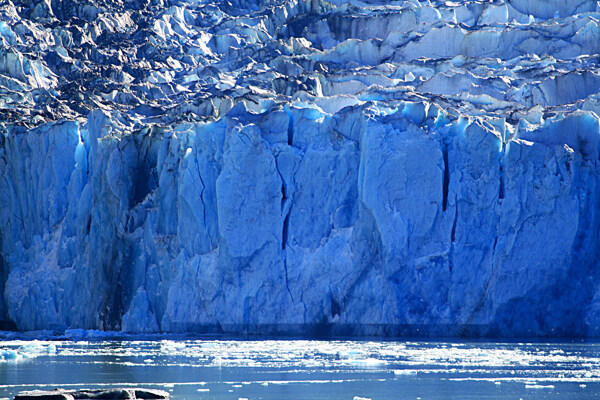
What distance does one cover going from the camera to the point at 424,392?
14.5m

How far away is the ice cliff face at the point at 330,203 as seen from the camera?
2338 centimetres

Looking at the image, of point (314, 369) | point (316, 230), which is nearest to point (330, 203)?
point (316, 230)

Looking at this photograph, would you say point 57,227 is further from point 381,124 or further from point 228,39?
point 228,39

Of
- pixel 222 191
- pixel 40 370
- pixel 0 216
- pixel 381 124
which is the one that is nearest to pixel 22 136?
pixel 0 216

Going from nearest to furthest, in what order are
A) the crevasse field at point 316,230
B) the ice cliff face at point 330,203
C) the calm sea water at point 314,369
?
1. the calm sea water at point 314,369
2. the crevasse field at point 316,230
3. the ice cliff face at point 330,203

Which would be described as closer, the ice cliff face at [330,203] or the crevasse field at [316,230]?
the crevasse field at [316,230]

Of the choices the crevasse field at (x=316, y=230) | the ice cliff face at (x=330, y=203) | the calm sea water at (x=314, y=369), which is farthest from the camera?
the ice cliff face at (x=330, y=203)

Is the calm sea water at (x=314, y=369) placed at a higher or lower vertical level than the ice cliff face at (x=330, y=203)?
lower

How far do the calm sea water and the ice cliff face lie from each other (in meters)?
1.55

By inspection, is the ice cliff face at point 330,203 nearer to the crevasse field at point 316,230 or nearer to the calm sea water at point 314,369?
the crevasse field at point 316,230

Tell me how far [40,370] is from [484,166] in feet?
37.4

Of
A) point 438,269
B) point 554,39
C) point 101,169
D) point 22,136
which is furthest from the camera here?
point 554,39

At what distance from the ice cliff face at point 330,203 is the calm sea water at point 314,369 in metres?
1.55

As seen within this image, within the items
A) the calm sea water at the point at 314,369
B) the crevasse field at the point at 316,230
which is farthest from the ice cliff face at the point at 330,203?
the calm sea water at the point at 314,369
